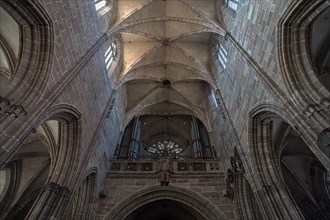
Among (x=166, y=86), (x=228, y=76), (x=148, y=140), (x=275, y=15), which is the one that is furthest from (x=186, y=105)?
(x=275, y=15)

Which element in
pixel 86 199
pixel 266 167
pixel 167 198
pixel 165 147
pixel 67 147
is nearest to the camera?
pixel 266 167

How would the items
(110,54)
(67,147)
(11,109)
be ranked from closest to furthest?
1. (11,109)
2. (67,147)
3. (110,54)

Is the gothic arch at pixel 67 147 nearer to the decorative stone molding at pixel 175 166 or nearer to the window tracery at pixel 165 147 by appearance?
the decorative stone molding at pixel 175 166

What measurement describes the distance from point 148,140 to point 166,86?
4.66 metres

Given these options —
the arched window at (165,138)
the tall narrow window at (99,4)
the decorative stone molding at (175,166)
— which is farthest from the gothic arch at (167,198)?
the tall narrow window at (99,4)

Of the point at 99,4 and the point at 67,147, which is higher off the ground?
the point at 99,4

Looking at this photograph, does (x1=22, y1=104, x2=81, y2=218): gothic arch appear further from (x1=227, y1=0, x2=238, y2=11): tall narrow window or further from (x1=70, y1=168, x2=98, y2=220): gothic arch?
(x1=227, y1=0, x2=238, y2=11): tall narrow window

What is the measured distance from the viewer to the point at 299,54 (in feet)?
24.4

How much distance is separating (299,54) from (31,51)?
7509 mm

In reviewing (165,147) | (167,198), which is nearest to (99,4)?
(167,198)

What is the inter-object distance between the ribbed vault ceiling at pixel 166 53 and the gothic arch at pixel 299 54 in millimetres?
5245

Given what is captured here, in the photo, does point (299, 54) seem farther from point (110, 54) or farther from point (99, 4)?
point (110, 54)

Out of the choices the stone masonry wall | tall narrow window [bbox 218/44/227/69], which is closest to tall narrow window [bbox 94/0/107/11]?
tall narrow window [bbox 218/44/227/69]

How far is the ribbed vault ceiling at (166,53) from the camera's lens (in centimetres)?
1387
